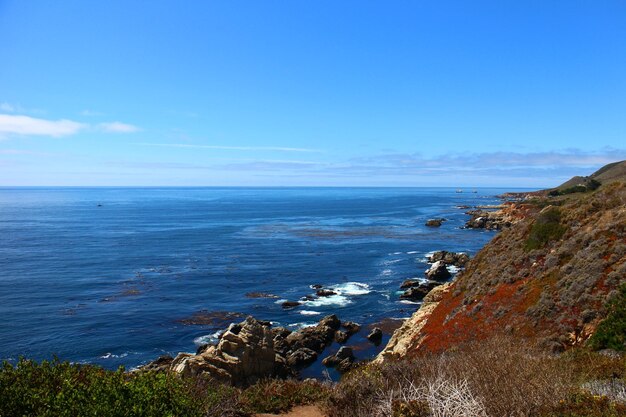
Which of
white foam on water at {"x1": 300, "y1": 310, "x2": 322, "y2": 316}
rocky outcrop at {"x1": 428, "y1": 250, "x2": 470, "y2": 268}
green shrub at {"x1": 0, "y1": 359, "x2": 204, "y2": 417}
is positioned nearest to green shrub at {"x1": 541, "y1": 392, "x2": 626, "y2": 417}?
green shrub at {"x1": 0, "y1": 359, "x2": 204, "y2": 417}

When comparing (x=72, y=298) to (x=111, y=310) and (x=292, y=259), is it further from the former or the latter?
(x=292, y=259)

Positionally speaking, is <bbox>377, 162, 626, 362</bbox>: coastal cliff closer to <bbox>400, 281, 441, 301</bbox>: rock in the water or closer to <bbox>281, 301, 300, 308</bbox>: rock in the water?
<bbox>400, 281, 441, 301</bbox>: rock in the water

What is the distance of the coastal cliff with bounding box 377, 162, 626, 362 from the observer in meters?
21.3

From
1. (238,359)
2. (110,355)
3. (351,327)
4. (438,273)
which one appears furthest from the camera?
(438,273)

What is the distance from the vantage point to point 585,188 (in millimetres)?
116812

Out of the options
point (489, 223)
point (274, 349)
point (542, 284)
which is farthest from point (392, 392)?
point (489, 223)

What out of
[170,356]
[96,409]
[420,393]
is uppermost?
[96,409]

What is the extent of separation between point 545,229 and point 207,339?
28073 mm

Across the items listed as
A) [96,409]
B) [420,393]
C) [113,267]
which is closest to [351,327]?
[420,393]

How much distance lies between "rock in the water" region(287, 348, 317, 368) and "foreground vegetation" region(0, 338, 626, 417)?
20417mm

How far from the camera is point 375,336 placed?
37469 mm

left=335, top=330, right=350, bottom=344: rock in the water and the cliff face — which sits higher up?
the cliff face

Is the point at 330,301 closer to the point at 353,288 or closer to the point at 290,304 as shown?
the point at 290,304

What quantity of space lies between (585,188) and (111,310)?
388ft
